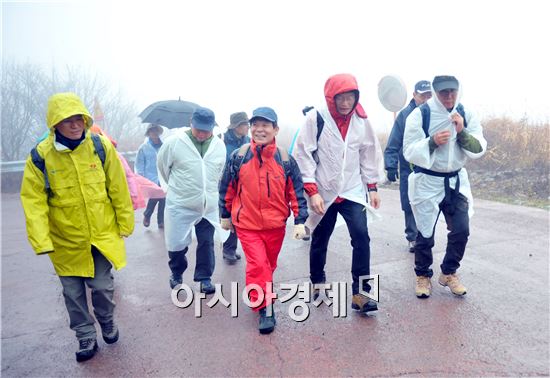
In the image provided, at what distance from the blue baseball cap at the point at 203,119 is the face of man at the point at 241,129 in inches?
50.5

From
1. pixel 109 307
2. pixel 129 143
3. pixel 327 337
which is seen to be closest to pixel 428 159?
pixel 327 337

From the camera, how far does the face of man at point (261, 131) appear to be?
11.8 feet

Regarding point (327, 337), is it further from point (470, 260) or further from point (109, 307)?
point (470, 260)

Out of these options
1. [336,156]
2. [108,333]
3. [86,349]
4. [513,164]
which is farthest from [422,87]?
[513,164]

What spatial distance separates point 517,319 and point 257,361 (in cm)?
219

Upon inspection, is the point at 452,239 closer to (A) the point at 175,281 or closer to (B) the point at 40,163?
(A) the point at 175,281

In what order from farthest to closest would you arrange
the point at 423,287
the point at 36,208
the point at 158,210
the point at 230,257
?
the point at 158,210 → the point at 230,257 → the point at 423,287 → the point at 36,208

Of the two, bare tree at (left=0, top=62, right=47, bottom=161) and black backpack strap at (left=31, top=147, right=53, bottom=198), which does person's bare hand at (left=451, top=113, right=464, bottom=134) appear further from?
bare tree at (left=0, top=62, right=47, bottom=161)

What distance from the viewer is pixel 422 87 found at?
5.18 metres

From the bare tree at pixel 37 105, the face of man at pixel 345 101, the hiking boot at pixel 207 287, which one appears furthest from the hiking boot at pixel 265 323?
the bare tree at pixel 37 105

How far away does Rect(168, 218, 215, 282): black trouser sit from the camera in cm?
449

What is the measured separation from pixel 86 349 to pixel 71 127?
1.69 meters

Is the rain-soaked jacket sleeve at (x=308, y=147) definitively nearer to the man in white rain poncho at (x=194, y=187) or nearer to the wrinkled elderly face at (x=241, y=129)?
the man in white rain poncho at (x=194, y=187)

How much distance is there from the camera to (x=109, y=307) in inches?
136
